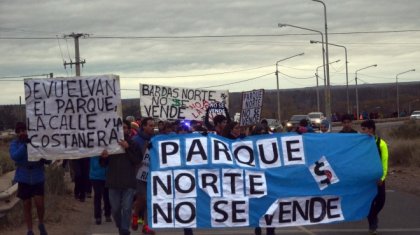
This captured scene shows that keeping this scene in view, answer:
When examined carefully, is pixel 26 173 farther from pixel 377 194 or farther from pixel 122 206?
pixel 377 194

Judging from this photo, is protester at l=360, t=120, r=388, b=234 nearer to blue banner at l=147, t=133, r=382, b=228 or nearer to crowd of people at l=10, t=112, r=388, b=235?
crowd of people at l=10, t=112, r=388, b=235

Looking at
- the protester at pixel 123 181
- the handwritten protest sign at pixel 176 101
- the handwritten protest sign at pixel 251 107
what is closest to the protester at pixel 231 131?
the protester at pixel 123 181

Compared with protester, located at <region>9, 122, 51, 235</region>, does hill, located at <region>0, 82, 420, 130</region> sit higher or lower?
higher

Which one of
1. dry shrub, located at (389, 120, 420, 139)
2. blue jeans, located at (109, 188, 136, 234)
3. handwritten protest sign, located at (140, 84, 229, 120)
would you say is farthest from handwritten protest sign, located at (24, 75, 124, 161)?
dry shrub, located at (389, 120, 420, 139)

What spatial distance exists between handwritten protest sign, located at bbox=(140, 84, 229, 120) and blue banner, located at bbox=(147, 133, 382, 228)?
9.62 m

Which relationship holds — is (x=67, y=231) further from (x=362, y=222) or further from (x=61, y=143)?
(x=362, y=222)

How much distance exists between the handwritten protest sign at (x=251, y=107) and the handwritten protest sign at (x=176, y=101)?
1.33 metres

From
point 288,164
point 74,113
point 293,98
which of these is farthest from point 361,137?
point 293,98

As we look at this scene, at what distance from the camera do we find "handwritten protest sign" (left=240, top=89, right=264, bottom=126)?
18328mm

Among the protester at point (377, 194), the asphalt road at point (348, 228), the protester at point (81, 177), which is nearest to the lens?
the protester at point (377, 194)

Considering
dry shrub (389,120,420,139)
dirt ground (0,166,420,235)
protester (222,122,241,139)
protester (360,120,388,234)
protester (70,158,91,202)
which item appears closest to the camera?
protester (222,122,241,139)

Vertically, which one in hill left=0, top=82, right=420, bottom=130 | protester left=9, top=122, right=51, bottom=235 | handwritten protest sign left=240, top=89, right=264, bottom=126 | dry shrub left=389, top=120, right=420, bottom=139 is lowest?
dry shrub left=389, top=120, right=420, bottom=139

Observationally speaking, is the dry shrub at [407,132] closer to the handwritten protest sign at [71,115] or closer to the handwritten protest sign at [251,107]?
the handwritten protest sign at [251,107]

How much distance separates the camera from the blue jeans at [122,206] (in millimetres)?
9703
